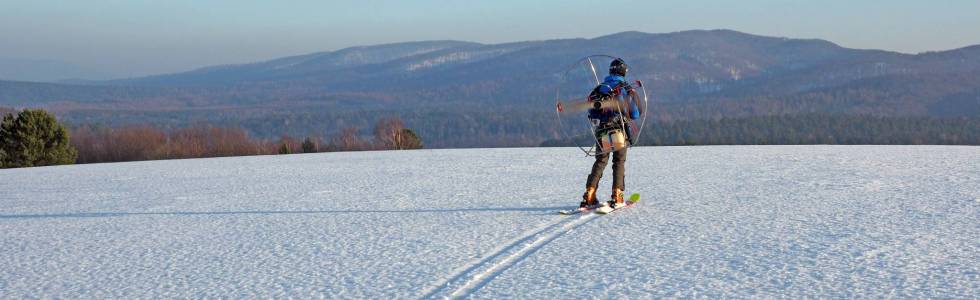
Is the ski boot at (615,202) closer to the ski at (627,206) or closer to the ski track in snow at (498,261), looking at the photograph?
the ski at (627,206)

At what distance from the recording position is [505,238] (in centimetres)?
956

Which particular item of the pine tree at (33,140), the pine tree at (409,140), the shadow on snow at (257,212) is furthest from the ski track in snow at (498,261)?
the pine tree at (409,140)

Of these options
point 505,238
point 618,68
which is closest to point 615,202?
point 618,68

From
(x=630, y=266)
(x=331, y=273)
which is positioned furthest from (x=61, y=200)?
(x=630, y=266)

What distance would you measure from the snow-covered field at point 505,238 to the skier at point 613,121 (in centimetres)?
53

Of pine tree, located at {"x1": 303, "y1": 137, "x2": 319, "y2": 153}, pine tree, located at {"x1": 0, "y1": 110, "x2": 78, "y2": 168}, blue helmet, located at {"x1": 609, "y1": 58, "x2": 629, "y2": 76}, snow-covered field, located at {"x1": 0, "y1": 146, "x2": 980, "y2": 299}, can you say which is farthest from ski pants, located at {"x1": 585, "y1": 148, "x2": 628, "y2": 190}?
pine tree, located at {"x1": 303, "y1": 137, "x2": 319, "y2": 153}

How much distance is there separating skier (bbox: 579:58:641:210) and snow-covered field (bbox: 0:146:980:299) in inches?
20.9

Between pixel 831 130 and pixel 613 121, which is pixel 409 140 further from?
pixel 831 130

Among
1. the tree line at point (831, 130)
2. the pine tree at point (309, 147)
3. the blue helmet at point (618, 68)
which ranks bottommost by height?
the tree line at point (831, 130)

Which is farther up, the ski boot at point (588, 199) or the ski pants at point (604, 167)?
the ski pants at point (604, 167)

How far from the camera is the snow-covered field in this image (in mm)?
7184

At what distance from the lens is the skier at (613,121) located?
11.3m

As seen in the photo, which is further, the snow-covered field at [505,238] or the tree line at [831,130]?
the tree line at [831,130]

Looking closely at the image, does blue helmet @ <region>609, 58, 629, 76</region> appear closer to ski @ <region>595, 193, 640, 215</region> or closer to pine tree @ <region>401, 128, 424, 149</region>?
ski @ <region>595, 193, 640, 215</region>
